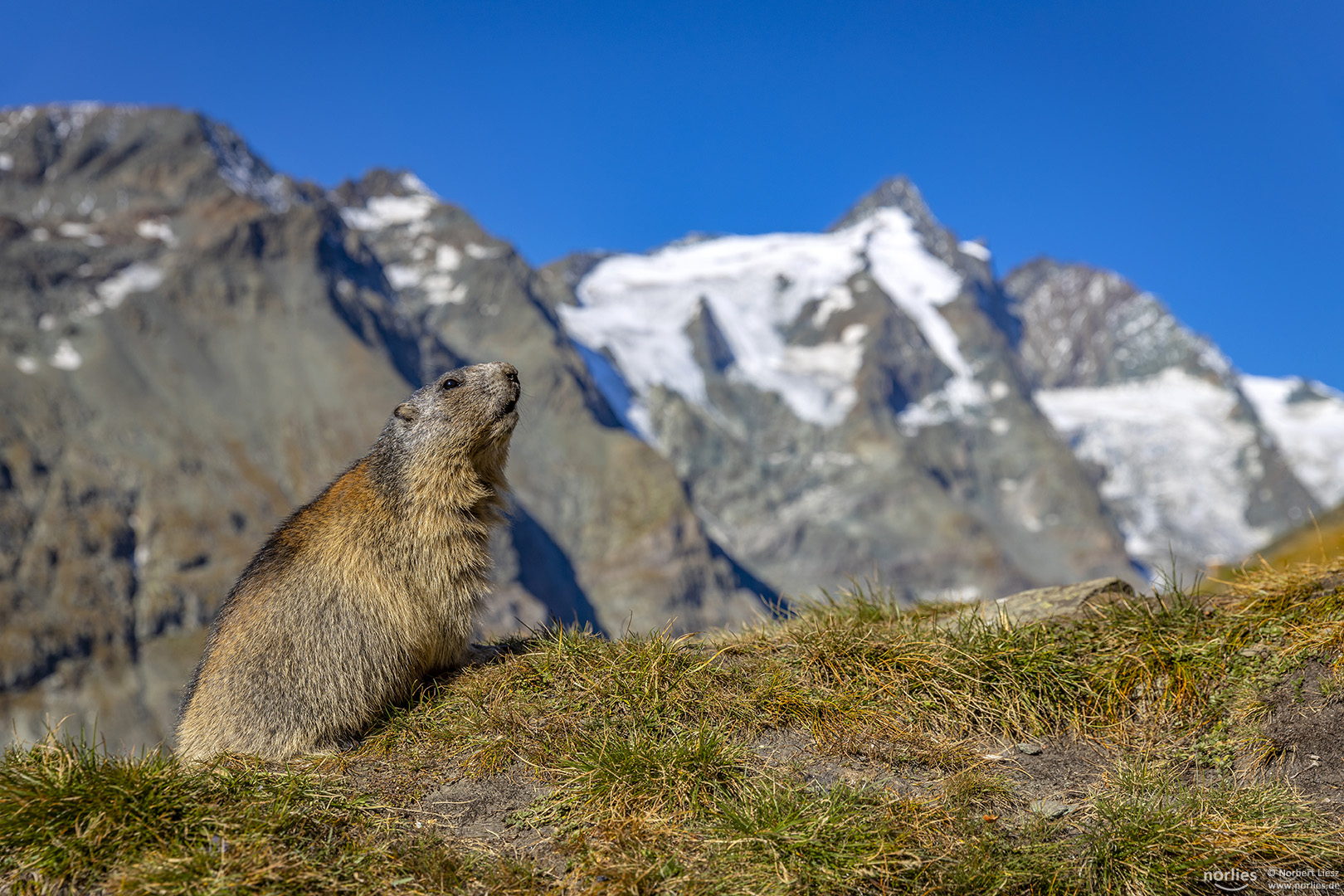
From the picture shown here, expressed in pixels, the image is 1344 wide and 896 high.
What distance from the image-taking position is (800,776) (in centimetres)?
743

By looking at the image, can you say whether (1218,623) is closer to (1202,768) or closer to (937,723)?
(1202,768)

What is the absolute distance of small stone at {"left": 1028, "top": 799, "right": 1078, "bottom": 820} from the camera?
23.1 feet

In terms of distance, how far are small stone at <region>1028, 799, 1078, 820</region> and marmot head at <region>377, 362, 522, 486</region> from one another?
6.57 meters

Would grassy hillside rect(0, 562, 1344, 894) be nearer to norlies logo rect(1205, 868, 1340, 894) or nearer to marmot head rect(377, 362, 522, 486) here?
norlies logo rect(1205, 868, 1340, 894)

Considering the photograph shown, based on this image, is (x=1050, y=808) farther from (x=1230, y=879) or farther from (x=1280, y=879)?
(x=1280, y=879)

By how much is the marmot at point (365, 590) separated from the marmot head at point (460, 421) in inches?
0.6

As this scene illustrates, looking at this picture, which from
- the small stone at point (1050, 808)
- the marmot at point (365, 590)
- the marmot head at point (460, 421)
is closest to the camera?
the small stone at point (1050, 808)

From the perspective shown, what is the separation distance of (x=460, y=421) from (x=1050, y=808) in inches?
277

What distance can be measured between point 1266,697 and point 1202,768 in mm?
Result: 1044

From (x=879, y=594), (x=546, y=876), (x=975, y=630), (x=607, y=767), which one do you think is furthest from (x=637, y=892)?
(x=879, y=594)

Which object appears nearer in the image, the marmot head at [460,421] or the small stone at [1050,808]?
the small stone at [1050,808]

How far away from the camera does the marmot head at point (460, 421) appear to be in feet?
33.4

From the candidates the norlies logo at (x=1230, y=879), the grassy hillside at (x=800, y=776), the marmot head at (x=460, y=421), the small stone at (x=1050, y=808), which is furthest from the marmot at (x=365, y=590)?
the norlies logo at (x=1230, y=879)

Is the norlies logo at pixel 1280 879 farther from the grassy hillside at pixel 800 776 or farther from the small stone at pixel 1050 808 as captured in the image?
the small stone at pixel 1050 808
